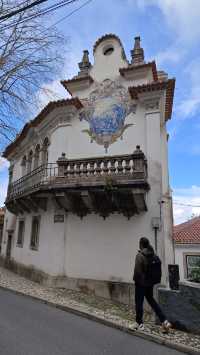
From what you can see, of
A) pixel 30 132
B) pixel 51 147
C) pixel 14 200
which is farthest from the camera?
pixel 30 132

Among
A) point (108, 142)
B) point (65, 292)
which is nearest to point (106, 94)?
point (108, 142)

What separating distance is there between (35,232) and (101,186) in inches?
203

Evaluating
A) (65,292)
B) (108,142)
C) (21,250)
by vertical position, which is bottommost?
(65,292)

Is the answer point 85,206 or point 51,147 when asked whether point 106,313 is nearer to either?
point 85,206

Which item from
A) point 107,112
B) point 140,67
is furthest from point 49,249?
point 140,67

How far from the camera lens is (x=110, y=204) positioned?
9727mm

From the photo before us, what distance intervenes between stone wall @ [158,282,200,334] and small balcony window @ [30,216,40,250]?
286 inches

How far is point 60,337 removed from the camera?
4980mm

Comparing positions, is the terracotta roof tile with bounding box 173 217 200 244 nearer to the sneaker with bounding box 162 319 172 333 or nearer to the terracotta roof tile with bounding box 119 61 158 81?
the terracotta roof tile with bounding box 119 61 158 81

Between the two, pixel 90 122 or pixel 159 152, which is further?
pixel 90 122

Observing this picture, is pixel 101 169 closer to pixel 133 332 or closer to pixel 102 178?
pixel 102 178

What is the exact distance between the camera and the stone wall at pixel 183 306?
557cm

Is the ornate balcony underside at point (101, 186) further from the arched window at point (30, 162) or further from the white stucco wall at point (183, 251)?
the white stucco wall at point (183, 251)

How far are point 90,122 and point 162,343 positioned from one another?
859cm
